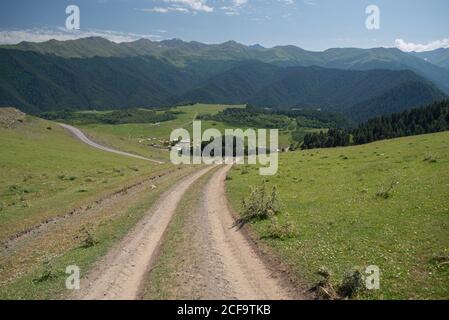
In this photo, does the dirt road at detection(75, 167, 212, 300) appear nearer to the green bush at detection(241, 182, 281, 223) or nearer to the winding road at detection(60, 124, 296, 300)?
the winding road at detection(60, 124, 296, 300)

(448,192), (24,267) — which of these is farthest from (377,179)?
(24,267)

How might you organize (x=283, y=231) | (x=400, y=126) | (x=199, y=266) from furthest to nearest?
(x=400, y=126), (x=283, y=231), (x=199, y=266)

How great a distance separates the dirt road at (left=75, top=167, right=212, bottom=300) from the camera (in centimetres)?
1981

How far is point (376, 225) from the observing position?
2580 centimetres

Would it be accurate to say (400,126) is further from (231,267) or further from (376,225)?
(231,267)

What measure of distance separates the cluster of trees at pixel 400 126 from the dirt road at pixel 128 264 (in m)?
109

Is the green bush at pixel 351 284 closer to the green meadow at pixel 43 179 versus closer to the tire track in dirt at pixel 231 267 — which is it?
the tire track in dirt at pixel 231 267

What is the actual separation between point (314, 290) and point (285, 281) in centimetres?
179

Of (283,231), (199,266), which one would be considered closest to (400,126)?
(283,231)

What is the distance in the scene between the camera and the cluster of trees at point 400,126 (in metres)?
126

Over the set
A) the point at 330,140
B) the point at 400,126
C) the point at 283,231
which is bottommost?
the point at 283,231

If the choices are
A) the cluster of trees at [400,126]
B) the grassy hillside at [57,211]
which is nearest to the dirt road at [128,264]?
the grassy hillside at [57,211]

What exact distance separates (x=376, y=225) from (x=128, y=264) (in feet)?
55.6

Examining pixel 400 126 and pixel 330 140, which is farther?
pixel 330 140
